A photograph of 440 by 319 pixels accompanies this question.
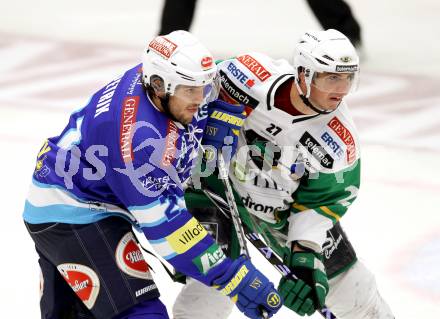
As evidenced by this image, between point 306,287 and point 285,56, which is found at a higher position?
A: point 306,287

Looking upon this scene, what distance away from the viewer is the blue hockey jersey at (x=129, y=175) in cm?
299

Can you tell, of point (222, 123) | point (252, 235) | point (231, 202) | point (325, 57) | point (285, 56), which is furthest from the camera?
point (285, 56)

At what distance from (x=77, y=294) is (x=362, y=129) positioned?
3248 millimetres

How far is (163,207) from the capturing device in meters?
3.01

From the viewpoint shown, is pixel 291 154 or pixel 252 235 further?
pixel 252 235

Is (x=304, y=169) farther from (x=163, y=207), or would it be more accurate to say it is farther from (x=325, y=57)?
(x=163, y=207)

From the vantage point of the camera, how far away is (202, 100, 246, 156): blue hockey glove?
136 inches

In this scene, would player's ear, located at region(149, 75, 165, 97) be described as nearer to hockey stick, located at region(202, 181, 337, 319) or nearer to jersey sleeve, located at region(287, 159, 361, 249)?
hockey stick, located at region(202, 181, 337, 319)

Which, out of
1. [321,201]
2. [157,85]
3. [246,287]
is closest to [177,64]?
[157,85]

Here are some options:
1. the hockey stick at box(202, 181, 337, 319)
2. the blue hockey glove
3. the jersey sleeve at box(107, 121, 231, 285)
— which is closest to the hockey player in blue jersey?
the jersey sleeve at box(107, 121, 231, 285)

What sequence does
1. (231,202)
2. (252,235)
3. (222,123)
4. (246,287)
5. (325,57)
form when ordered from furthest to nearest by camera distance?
(252,235) → (231,202) → (222,123) → (325,57) → (246,287)

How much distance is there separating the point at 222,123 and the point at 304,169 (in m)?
0.34

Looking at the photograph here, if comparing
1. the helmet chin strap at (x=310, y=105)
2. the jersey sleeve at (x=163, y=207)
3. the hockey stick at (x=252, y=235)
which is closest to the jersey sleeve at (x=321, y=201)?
the hockey stick at (x=252, y=235)

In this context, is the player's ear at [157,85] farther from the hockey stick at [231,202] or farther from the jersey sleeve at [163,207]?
the hockey stick at [231,202]
